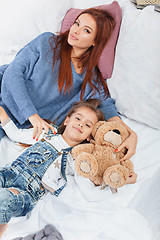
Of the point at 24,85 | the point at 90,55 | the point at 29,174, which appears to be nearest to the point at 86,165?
the point at 29,174

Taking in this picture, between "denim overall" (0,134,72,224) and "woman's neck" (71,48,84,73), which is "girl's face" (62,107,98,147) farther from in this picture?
"woman's neck" (71,48,84,73)

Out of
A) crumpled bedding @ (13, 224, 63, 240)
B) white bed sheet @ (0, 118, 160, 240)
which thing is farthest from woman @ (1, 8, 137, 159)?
crumpled bedding @ (13, 224, 63, 240)

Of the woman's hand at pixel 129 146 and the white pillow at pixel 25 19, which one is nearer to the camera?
the woman's hand at pixel 129 146

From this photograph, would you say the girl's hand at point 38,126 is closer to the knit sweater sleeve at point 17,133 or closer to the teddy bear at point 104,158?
the knit sweater sleeve at point 17,133

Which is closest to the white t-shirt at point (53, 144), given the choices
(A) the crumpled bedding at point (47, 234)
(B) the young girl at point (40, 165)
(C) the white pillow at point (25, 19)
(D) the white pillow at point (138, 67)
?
(B) the young girl at point (40, 165)

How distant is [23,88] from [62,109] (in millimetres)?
175

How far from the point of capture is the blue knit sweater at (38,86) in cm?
92

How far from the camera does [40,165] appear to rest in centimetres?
77

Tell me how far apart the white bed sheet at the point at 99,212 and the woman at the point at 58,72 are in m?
0.21

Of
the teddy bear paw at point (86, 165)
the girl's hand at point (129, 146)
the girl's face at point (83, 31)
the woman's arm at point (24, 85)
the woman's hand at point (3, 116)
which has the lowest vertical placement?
the girl's hand at point (129, 146)

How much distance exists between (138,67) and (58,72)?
0.31 m

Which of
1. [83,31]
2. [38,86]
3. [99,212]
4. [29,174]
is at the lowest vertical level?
[99,212]

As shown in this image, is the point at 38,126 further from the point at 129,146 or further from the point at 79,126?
the point at 129,146

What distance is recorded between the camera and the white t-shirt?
0.77m
